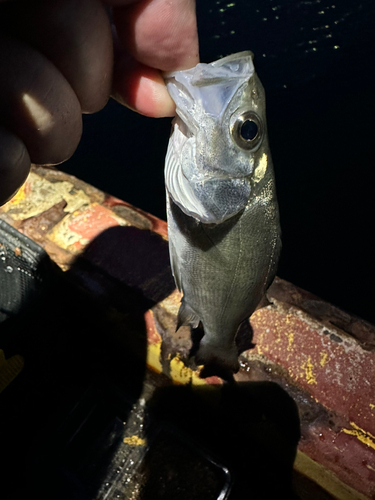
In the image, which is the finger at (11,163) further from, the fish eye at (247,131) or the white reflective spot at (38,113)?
the fish eye at (247,131)

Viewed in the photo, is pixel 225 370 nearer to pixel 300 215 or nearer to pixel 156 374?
pixel 156 374

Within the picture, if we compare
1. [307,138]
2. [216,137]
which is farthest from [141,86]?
[307,138]

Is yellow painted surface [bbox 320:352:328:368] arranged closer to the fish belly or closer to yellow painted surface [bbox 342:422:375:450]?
yellow painted surface [bbox 342:422:375:450]

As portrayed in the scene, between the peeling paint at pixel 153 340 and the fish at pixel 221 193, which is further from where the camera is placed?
the peeling paint at pixel 153 340

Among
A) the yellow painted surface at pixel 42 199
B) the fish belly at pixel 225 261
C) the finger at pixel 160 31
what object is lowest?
the yellow painted surface at pixel 42 199

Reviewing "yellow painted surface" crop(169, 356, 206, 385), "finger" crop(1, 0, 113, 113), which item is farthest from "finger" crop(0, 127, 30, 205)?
"yellow painted surface" crop(169, 356, 206, 385)

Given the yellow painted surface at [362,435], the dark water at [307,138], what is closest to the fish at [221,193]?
the yellow painted surface at [362,435]

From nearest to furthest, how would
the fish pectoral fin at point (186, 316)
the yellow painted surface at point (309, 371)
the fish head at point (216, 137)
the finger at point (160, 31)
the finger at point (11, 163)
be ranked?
the finger at point (11, 163), the finger at point (160, 31), the fish head at point (216, 137), the fish pectoral fin at point (186, 316), the yellow painted surface at point (309, 371)

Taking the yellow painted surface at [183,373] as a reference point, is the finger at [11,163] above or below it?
above
